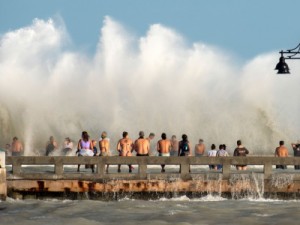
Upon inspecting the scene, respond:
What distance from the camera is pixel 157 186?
87.0 ft

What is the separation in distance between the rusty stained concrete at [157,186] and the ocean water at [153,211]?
28 centimetres

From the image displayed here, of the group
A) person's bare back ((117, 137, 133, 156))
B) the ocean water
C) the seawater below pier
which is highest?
person's bare back ((117, 137, 133, 156))

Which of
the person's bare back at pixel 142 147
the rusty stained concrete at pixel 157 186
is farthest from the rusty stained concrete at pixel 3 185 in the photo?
the person's bare back at pixel 142 147

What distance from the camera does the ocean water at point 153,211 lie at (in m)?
22.0

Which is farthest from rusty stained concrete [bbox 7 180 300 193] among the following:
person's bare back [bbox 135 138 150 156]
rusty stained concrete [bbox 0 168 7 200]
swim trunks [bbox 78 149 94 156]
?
swim trunks [bbox 78 149 94 156]

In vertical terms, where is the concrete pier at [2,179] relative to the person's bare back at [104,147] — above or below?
below

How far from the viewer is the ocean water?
22.0m

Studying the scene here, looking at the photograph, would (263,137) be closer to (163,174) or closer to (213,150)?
(213,150)

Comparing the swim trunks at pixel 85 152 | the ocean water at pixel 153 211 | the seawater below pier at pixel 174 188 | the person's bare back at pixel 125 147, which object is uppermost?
the person's bare back at pixel 125 147

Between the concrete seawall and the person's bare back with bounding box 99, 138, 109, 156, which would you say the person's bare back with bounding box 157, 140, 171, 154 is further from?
the concrete seawall

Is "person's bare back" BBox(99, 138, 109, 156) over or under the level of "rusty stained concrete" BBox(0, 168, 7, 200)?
over

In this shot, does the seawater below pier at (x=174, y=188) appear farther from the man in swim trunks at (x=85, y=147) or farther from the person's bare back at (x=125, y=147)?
the person's bare back at (x=125, y=147)

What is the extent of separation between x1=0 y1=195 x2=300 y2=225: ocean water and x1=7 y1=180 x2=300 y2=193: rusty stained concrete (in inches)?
11.1

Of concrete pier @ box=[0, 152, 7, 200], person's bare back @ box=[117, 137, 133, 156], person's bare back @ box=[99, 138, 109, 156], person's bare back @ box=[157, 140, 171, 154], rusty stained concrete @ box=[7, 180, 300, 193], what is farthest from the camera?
person's bare back @ box=[157, 140, 171, 154]
